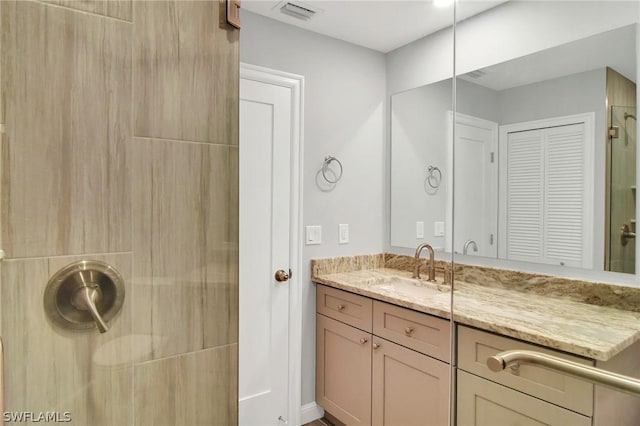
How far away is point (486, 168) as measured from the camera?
53.6 inches

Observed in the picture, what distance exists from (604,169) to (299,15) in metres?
1.69

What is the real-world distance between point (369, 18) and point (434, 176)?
3.30 feet

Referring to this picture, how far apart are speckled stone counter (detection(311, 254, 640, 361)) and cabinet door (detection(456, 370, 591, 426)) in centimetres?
21

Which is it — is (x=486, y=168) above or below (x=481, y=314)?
above

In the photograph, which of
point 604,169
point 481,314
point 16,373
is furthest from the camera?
point 481,314

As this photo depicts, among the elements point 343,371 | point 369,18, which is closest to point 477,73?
point 369,18

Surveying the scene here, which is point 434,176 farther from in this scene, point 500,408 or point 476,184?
point 500,408

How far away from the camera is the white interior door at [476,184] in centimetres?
132

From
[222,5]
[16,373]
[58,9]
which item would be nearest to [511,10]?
[222,5]

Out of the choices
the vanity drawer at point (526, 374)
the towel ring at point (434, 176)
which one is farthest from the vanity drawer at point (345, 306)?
the towel ring at point (434, 176)

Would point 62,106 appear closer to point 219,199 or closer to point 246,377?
point 219,199

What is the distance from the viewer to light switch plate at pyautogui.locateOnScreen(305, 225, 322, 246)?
219cm

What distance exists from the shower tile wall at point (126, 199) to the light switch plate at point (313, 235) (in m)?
1.36

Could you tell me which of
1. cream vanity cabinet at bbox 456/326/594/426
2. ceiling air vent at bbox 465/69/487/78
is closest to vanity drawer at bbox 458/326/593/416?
cream vanity cabinet at bbox 456/326/594/426
